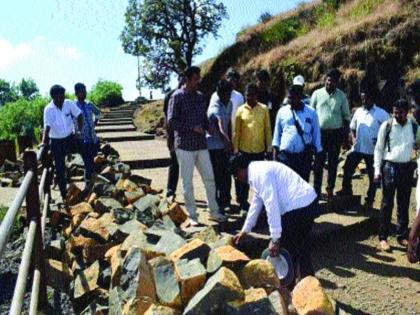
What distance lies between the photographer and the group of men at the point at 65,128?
6.08 meters

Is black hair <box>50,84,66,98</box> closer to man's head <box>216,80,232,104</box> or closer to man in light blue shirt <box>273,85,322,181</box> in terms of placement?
man's head <box>216,80,232,104</box>

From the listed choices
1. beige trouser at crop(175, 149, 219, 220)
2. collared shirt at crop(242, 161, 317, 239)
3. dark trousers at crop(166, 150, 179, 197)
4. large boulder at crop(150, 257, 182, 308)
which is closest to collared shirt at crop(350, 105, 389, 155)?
beige trouser at crop(175, 149, 219, 220)

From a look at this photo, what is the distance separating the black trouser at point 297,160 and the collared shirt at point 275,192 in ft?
4.55

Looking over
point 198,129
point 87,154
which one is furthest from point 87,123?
point 198,129

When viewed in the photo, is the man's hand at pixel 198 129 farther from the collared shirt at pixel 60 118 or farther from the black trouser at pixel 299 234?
the collared shirt at pixel 60 118

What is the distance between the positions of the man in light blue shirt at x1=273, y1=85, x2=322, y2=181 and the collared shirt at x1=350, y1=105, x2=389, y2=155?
3.64 feet

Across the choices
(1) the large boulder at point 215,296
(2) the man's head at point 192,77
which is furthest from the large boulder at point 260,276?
(2) the man's head at point 192,77

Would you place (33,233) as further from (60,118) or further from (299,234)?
(60,118)

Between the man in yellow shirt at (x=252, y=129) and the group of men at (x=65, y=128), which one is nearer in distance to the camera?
the man in yellow shirt at (x=252, y=129)

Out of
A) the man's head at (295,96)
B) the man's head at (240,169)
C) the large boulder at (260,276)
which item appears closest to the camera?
the large boulder at (260,276)

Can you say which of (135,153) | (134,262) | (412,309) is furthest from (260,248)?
Result: (135,153)

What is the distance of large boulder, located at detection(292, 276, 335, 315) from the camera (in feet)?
9.78

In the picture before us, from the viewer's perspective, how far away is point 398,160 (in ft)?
16.0

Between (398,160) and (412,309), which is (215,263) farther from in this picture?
(398,160)
